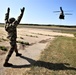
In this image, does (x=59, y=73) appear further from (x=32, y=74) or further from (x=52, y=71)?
(x=32, y=74)

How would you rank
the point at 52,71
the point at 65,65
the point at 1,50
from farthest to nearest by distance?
the point at 1,50, the point at 65,65, the point at 52,71

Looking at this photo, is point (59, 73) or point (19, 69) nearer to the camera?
point (59, 73)

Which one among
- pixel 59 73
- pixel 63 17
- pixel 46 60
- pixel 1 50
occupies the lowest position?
pixel 63 17

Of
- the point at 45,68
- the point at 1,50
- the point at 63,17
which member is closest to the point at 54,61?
the point at 45,68

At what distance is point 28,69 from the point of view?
862 centimetres

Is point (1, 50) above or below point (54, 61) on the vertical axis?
below

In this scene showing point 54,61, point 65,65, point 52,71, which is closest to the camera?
point 52,71

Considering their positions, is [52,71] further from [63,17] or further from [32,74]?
[63,17]

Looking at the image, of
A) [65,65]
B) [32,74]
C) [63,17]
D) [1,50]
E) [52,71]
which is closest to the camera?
[32,74]

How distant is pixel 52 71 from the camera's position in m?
8.45

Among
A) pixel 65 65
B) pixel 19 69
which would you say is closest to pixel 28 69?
pixel 19 69

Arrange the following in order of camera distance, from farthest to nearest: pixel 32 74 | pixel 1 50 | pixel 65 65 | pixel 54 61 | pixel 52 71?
1. pixel 1 50
2. pixel 54 61
3. pixel 65 65
4. pixel 52 71
5. pixel 32 74

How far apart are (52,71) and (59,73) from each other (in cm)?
38

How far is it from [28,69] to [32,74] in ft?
2.40
